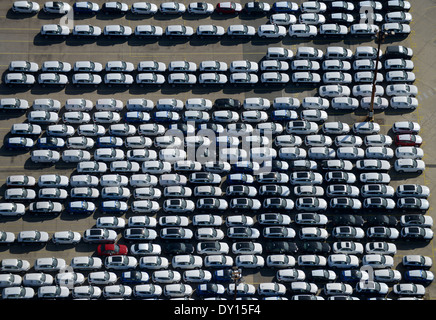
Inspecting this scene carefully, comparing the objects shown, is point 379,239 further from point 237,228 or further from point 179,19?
point 179,19

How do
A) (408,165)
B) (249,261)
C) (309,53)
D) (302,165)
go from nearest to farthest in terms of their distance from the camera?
(249,261)
(302,165)
(408,165)
(309,53)

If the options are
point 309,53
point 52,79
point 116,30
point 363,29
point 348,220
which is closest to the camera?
point 348,220

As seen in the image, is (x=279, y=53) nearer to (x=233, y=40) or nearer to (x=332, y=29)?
(x=233, y=40)

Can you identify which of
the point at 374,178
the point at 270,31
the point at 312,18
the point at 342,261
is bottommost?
the point at 342,261

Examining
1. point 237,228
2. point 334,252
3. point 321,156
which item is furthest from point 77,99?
point 334,252

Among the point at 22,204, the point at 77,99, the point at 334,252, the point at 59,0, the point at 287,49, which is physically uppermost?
the point at 59,0

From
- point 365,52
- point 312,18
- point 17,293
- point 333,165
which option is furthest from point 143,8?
point 17,293
